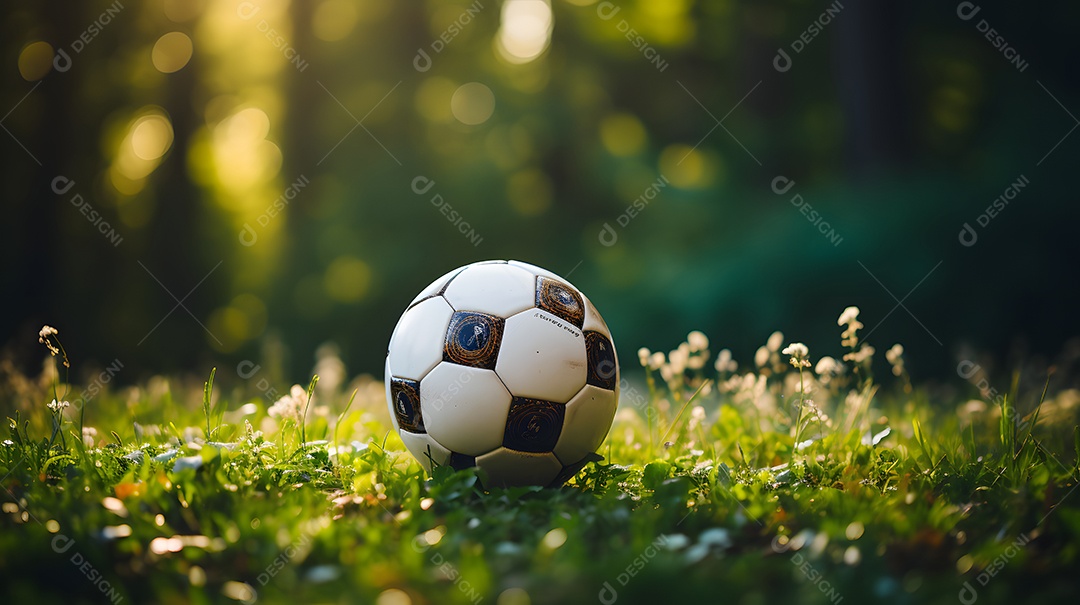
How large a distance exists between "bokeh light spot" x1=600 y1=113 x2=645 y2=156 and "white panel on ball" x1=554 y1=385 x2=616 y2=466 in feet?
43.9

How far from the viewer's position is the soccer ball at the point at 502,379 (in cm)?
356

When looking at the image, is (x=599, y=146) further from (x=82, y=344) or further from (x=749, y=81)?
(x=82, y=344)

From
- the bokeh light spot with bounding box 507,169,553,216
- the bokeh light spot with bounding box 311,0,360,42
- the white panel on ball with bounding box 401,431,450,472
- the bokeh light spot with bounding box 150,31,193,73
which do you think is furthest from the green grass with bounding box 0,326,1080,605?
the bokeh light spot with bounding box 311,0,360,42

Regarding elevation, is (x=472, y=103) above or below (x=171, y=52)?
above

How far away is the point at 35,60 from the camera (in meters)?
12.6

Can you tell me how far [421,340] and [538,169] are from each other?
14618 mm

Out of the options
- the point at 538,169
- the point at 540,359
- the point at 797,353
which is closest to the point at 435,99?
the point at 538,169

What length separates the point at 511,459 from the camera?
11.9 ft

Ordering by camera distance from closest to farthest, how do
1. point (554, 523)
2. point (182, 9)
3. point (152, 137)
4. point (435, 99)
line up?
point (554, 523) → point (182, 9) → point (152, 137) → point (435, 99)

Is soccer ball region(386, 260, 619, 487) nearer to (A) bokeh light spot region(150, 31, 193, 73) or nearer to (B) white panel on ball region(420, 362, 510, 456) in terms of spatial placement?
(B) white panel on ball region(420, 362, 510, 456)

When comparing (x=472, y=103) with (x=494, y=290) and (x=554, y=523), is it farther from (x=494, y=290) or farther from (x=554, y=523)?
(x=554, y=523)

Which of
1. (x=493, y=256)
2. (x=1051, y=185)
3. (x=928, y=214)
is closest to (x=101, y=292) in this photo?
(x=493, y=256)

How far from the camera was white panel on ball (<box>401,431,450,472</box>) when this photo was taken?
3682 millimetres

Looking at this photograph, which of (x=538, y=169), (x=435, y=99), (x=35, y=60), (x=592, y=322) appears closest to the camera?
(x=592, y=322)
